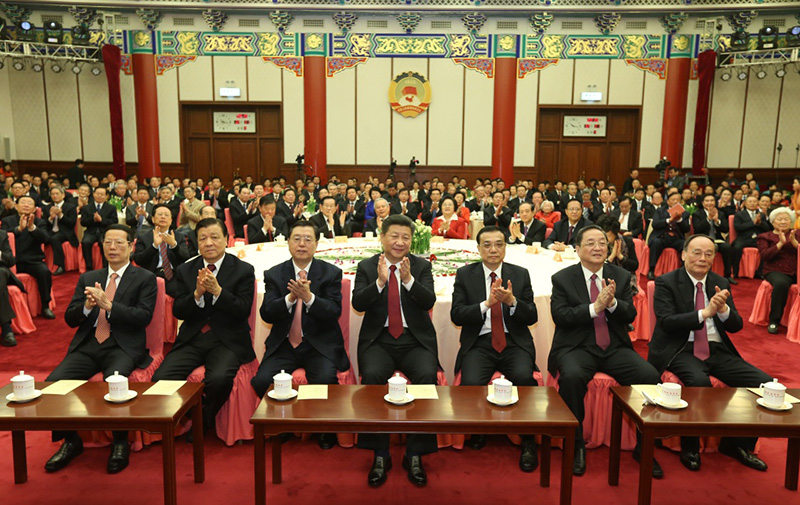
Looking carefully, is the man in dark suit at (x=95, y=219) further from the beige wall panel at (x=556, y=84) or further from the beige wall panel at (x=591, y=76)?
the beige wall panel at (x=591, y=76)

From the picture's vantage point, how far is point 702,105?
12.3 meters

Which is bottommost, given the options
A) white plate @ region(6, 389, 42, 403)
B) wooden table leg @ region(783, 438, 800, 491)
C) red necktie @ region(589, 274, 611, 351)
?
wooden table leg @ region(783, 438, 800, 491)

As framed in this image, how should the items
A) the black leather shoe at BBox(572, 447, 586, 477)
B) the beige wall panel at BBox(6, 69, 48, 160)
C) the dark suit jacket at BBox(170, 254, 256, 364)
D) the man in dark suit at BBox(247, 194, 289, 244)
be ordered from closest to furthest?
1. the black leather shoe at BBox(572, 447, 586, 477)
2. the dark suit jacket at BBox(170, 254, 256, 364)
3. the man in dark suit at BBox(247, 194, 289, 244)
4. the beige wall panel at BBox(6, 69, 48, 160)

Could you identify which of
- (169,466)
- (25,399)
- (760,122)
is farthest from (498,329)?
(760,122)

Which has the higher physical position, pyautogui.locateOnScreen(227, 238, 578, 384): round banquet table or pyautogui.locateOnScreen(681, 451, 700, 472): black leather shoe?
pyautogui.locateOnScreen(227, 238, 578, 384): round banquet table

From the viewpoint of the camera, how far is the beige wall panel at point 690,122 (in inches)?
496

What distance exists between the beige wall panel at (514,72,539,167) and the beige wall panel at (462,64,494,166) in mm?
582

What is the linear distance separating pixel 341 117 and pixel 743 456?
36.9 ft

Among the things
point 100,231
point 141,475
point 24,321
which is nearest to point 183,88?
point 100,231

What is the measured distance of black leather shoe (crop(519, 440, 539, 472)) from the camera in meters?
2.92

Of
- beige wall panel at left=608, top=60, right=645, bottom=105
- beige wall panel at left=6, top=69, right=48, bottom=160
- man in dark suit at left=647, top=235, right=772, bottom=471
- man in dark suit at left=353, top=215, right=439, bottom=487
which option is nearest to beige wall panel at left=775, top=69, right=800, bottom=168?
beige wall panel at left=608, top=60, right=645, bottom=105

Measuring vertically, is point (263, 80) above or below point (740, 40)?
below

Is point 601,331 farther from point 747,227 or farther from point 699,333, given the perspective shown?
point 747,227

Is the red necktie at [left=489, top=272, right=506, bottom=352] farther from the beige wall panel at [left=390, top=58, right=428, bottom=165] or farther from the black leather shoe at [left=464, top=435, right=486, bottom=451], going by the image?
the beige wall panel at [left=390, top=58, right=428, bottom=165]
